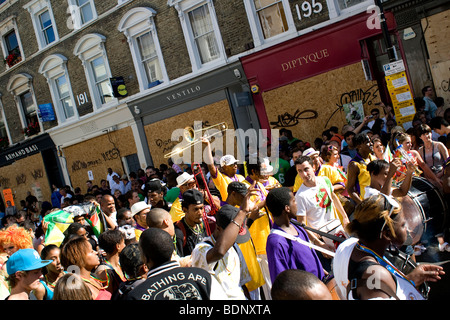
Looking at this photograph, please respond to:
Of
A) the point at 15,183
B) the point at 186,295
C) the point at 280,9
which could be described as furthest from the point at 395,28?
the point at 15,183

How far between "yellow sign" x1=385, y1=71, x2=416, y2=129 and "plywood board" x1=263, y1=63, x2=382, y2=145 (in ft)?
5.07

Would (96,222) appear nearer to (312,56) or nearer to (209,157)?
(209,157)

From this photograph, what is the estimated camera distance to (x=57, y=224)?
6.45m

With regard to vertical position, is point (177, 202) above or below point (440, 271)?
above

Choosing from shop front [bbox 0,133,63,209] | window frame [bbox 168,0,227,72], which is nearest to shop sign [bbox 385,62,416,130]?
window frame [bbox 168,0,227,72]

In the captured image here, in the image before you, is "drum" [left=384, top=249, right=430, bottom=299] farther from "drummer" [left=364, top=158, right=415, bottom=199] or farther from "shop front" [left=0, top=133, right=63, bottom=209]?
"shop front" [left=0, top=133, right=63, bottom=209]

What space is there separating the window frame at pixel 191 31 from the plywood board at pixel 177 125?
138 centimetres

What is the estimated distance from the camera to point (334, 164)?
6.73m

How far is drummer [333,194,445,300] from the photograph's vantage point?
2.42 m

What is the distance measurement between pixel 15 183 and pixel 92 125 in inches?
315

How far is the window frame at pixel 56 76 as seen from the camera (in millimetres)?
19562

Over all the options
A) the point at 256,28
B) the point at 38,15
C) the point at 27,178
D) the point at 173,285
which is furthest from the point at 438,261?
the point at 27,178

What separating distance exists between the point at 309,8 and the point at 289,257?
1068 cm
